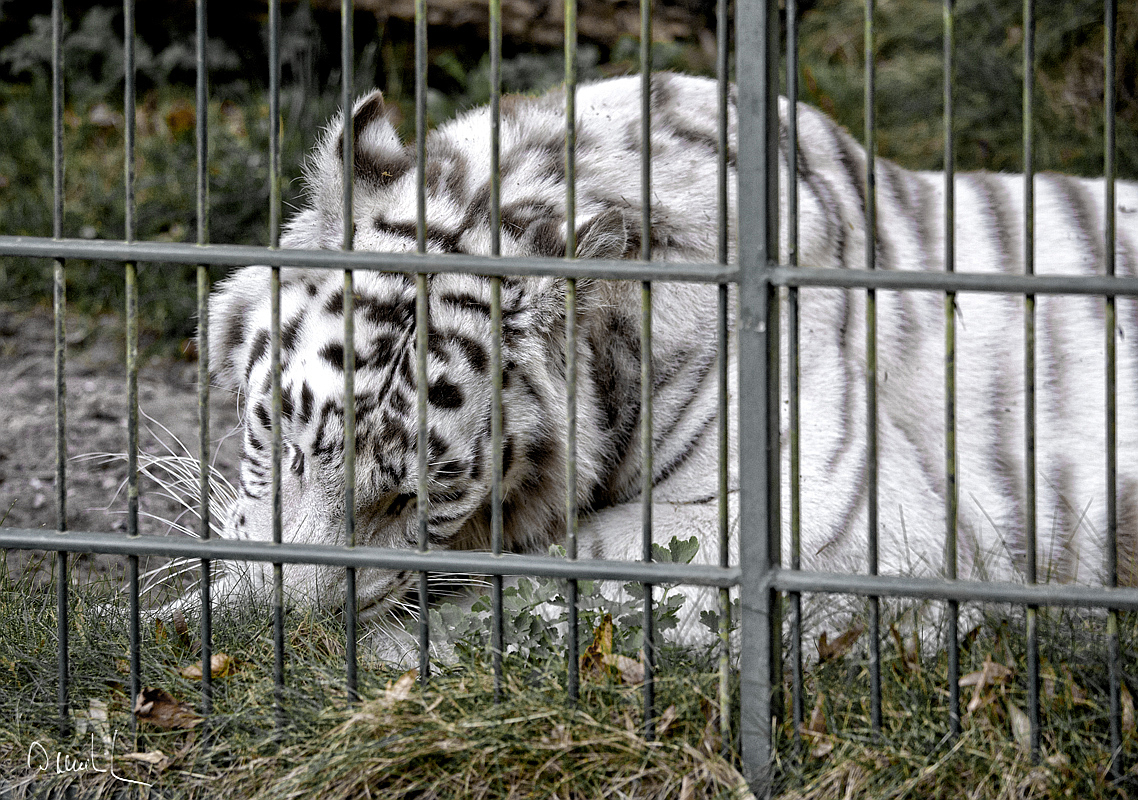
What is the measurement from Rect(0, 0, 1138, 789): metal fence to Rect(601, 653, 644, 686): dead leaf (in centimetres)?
7

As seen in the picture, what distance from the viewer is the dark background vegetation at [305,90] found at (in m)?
4.79

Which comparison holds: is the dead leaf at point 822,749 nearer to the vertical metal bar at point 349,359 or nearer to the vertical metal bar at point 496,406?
the vertical metal bar at point 496,406

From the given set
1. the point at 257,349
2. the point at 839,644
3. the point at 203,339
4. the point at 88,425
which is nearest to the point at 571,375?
the point at 203,339

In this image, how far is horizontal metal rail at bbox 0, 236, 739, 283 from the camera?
1.76m

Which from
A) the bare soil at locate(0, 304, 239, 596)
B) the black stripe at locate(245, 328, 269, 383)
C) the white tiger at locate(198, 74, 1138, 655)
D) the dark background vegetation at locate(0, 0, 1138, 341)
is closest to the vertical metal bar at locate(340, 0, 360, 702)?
the white tiger at locate(198, 74, 1138, 655)

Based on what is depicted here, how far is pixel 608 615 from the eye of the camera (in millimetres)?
2045

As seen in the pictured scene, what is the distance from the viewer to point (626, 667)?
76.8 inches

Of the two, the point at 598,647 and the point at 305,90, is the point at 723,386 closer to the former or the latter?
the point at 598,647

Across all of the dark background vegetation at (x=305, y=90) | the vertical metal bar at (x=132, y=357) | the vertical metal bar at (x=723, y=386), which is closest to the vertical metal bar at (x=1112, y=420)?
the vertical metal bar at (x=723, y=386)

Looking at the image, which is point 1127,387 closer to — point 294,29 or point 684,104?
point 684,104

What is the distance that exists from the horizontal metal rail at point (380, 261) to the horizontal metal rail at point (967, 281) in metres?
0.10

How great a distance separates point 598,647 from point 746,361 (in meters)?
0.53

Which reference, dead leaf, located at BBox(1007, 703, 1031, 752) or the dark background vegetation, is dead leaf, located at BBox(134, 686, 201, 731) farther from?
the dark background vegetation

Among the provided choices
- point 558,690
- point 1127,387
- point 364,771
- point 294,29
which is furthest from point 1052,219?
point 294,29
